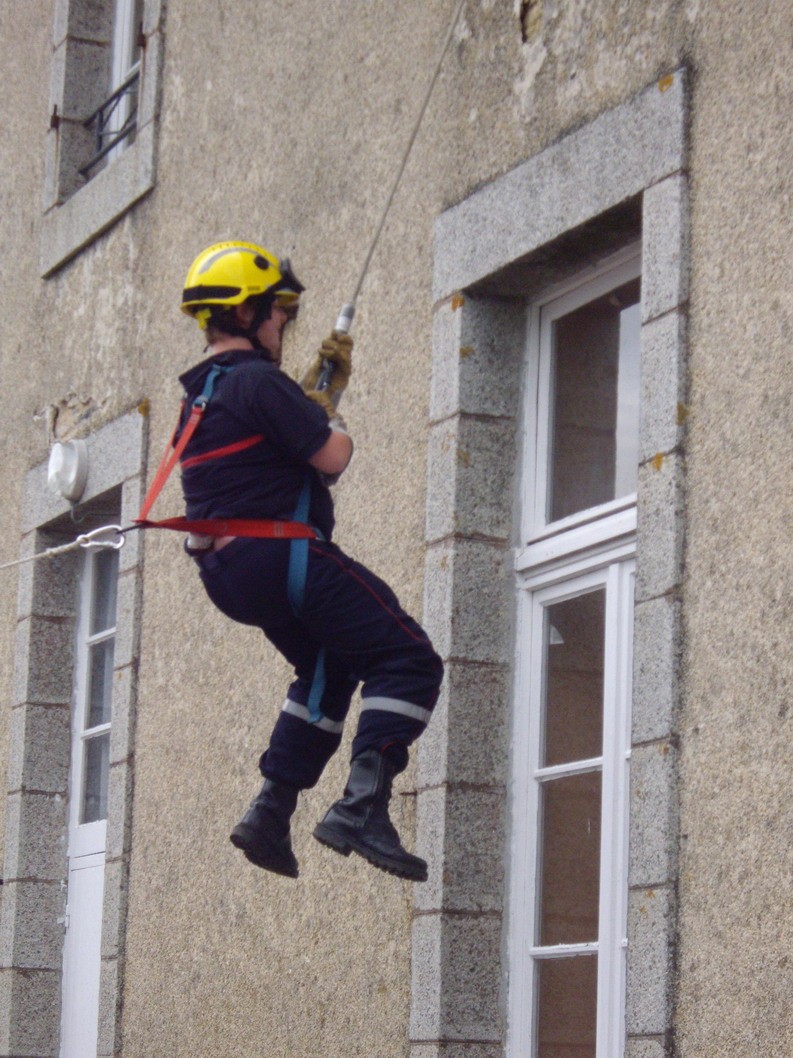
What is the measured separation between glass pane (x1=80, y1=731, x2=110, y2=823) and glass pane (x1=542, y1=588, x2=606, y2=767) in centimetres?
311

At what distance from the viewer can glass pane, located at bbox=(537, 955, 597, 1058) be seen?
5.56 m

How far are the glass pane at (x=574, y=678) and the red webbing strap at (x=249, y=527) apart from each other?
100cm

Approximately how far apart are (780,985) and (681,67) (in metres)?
2.30

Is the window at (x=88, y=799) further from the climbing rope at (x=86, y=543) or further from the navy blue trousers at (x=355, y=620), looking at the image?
the navy blue trousers at (x=355, y=620)

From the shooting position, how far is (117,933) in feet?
25.2

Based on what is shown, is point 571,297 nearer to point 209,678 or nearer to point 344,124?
point 344,124

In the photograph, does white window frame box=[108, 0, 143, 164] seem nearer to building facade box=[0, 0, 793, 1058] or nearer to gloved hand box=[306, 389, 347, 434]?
building facade box=[0, 0, 793, 1058]

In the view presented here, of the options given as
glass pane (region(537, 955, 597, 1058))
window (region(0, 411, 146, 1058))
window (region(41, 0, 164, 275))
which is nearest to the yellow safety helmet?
glass pane (region(537, 955, 597, 1058))

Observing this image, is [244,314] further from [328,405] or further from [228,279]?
[328,405]

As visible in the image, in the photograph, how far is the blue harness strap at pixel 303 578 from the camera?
205 inches

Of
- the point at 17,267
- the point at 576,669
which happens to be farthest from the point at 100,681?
the point at 576,669

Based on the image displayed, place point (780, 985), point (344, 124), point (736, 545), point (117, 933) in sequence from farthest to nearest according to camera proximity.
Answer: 1. point (117, 933)
2. point (344, 124)
3. point (736, 545)
4. point (780, 985)

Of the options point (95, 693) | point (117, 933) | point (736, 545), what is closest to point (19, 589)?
point (95, 693)

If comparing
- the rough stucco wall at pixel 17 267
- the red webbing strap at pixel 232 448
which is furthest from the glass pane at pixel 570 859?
the rough stucco wall at pixel 17 267
